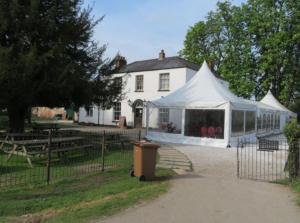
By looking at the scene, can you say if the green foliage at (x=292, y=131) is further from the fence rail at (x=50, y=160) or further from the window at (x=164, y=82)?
the window at (x=164, y=82)

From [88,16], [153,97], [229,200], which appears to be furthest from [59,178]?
[153,97]

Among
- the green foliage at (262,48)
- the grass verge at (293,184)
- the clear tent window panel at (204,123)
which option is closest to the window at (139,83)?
the green foliage at (262,48)

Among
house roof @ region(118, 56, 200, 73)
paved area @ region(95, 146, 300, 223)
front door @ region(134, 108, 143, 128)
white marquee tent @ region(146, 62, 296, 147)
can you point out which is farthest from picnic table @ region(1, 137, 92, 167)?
front door @ region(134, 108, 143, 128)

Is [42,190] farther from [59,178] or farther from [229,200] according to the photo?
[229,200]

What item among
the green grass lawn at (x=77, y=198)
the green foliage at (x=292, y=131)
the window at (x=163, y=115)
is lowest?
the green grass lawn at (x=77, y=198)

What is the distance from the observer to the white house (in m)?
35.9

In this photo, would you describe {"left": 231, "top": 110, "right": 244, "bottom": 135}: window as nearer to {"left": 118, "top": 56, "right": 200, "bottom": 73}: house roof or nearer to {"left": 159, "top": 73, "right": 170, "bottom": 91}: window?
{"left": 118, "top": 56, "right": 200, "bottom": 73}: house roof

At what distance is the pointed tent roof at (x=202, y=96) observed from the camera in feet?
73.4

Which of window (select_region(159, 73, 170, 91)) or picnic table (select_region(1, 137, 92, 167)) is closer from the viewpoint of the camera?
picnic table (select_region(1, 137, 92, 167))

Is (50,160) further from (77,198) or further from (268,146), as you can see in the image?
(268,146)

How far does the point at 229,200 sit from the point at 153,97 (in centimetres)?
2937

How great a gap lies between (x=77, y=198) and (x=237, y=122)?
1626 centimetres

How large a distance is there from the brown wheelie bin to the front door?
2774 cm

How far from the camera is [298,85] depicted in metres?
46.0
